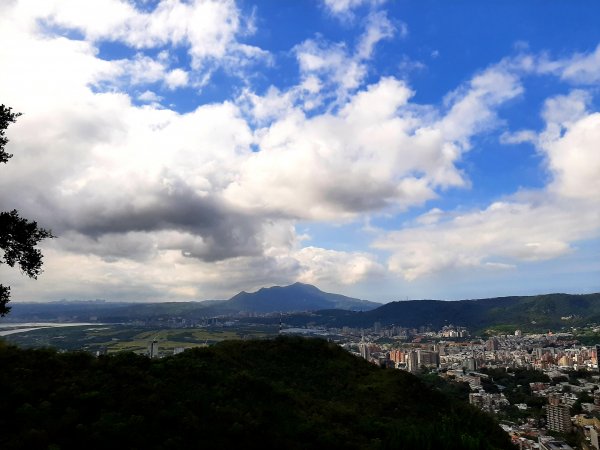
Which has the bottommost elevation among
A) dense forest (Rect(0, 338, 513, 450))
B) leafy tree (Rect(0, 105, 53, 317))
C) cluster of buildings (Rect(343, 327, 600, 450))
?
cluster of buildings (Rect(343, 327, 600, 450))

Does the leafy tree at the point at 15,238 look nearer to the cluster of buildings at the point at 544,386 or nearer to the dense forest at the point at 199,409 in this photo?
the dense forest at the point at 199,409

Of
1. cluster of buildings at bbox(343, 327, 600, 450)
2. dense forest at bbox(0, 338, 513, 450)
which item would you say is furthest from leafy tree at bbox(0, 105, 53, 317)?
cluster of buildings at bbox(343, 327, 600, 450)

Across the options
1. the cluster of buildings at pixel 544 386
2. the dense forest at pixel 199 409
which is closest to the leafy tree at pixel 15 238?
the dense forest at pixel 199 409

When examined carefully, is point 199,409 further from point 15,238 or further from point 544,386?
point 544,386

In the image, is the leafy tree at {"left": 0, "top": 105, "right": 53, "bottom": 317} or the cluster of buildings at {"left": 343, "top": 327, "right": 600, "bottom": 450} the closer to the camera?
the leafy tree at {"left": 0, "top": 105, "right": 53, "bottom": 317}

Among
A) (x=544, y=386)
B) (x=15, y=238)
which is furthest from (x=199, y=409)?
(x=544, y=386)

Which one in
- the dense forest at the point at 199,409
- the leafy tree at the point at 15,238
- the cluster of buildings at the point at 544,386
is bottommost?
the cluster of buildings at the point at 544,386

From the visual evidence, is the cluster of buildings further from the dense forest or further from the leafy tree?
the leafy tree

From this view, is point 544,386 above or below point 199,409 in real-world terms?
below

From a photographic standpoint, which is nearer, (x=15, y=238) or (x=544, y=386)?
(x=15, y=238)
